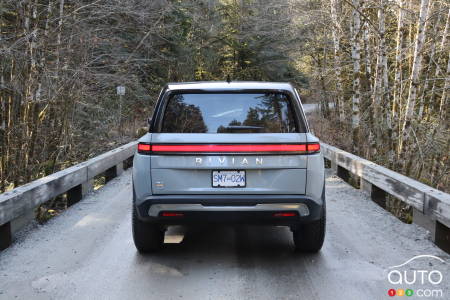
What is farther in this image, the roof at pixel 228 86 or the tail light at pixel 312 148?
the roof at pixel 228 86

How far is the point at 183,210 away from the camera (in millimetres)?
4746

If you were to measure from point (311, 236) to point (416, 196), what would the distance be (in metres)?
1.76

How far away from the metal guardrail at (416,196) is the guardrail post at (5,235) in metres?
4.81

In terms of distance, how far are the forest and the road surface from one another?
2.90 metres

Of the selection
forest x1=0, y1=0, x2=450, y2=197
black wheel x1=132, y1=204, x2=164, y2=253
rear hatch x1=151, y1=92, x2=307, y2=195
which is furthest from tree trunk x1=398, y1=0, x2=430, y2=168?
black wheel x1=132, y1=204, x2=164, y2=253

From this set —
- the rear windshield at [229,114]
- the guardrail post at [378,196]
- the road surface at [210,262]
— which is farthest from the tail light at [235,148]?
the guardrail post at [378,196]

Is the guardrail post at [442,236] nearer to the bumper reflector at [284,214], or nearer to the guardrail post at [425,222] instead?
the guardrail post at [425,222]

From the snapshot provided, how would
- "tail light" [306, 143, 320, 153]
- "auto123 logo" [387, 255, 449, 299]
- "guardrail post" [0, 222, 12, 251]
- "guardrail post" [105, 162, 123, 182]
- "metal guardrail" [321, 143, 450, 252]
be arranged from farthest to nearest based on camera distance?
"guardrail post" [105, 162, 123, 182] < "guardrail post" [0, 222, 12, 251] < "metal guardrail" [321, 143, 450, 252] < "tail light" [306, 143, 320, 153] < "auto123 logo" [387, 255, 449, 299]

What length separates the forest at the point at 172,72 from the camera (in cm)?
933

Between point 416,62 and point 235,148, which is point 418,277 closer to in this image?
point 235,148

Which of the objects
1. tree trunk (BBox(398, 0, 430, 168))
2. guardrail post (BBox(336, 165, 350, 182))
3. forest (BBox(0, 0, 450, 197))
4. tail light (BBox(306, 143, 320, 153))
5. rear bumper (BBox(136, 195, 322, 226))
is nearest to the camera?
rear bumper (BBox(136, 195, 322, 226))

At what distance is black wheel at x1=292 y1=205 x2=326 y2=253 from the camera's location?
202 inches

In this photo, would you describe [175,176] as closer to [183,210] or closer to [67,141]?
[183,210]

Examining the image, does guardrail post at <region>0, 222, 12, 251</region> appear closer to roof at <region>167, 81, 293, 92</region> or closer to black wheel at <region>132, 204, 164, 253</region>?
black wheel at <region>132, 204, 164, 253</region>
